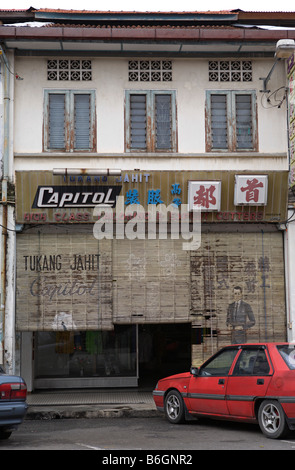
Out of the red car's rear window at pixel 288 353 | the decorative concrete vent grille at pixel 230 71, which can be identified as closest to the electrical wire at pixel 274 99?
the decorative concrete vent grille at pixel 230 71

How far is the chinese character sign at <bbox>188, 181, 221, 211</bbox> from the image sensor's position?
46.6 ft

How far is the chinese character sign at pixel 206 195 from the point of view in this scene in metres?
14.2

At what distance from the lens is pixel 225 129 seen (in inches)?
586

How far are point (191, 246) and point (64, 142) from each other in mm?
3910

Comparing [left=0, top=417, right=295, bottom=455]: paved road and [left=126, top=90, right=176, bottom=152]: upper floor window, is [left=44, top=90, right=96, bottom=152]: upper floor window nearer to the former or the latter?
[left=126, top=90, right=176, bottom=152]: upper floor window

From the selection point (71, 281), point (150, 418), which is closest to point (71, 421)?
point (150, 418)

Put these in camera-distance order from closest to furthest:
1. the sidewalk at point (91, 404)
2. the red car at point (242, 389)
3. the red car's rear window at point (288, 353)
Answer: the red car at point (242, 389) < the red car's rear window at point (288, 353) < the sidewalk at point (91, 404)

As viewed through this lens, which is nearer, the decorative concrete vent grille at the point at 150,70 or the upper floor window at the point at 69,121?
the upper floor window at the point at 69,121

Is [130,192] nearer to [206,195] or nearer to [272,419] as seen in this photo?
[206,195]

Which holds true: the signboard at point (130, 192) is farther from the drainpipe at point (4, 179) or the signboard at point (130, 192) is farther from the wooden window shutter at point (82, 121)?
the wooden window shutter at point (82, 121)

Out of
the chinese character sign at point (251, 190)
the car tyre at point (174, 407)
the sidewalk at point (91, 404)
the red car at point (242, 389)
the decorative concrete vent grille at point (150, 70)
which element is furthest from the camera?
the decorative concrete vent grille at point (150, 70)

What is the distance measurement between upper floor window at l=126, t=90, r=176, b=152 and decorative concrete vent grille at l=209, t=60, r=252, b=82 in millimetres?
1192

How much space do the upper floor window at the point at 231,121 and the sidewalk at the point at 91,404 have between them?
6211 millimetres

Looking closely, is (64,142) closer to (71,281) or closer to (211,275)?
(71,281)
